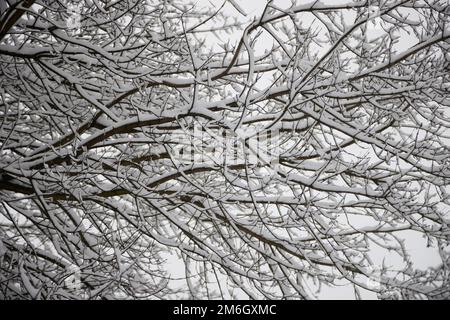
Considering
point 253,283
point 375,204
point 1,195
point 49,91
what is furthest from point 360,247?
point 1,195

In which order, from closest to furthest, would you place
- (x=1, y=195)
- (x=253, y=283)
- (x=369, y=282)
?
1. (x=369, y=282)
2. (x=253, y=283)
3. (x=1, y=195)

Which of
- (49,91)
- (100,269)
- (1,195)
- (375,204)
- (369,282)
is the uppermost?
(49,91)

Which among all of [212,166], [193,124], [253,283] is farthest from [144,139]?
[253,283]

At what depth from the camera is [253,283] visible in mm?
3791

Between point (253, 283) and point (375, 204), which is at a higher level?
point (375, 204)

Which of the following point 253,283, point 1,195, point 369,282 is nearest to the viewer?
point 369,282

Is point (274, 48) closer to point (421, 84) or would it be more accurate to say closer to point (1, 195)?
point (421, 84)

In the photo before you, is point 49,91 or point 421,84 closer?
point 421,84

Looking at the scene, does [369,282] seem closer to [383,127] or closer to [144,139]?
[383,127]

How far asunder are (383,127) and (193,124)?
160 cm

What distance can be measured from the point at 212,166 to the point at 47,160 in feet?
4.59

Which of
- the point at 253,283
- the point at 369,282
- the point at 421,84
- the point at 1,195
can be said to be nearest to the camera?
the point at 421,84

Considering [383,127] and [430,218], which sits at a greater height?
[383,127]

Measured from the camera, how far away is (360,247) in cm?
400
